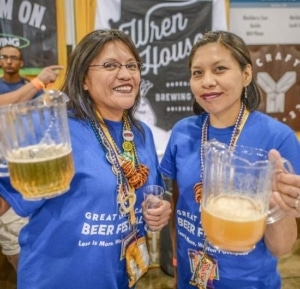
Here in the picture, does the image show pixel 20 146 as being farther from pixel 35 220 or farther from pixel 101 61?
pixel 101 61

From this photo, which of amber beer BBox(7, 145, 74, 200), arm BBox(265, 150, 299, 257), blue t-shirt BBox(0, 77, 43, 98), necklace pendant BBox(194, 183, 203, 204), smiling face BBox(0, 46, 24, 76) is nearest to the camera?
amber beer BBox(7, 145, 74, 200)

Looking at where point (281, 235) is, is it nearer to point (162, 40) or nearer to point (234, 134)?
point (234, 134)

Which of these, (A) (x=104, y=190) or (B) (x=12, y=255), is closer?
(A) (x=104, y=190)

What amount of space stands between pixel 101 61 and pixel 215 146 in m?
0.52

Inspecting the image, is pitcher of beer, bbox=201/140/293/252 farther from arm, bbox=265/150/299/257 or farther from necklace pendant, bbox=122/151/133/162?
necklace pendant, bbox=122/151/133/162

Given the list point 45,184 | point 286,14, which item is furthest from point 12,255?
point 286,14

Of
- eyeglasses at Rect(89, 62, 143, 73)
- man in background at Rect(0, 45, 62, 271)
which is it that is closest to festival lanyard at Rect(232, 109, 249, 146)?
eyeglasses at Rect(89, 62, 143, 73)

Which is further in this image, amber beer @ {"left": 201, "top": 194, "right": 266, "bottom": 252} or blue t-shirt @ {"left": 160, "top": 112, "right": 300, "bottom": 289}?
blue t-shirt @ {"left": 160, "top": 112, "right": 300, "bottom": 289}

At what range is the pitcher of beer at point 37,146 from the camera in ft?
2.92

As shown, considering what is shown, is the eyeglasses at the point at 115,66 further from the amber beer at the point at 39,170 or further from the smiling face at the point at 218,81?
the amber beer at the point at 39,170

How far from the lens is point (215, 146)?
99 centimetres

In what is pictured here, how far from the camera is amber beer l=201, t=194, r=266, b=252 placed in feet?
2.92

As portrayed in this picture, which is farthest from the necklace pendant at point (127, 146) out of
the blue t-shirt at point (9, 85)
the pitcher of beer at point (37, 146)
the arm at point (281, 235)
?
the blue t-shirt at point (9, 85)

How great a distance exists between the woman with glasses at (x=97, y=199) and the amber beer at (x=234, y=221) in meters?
0.28
